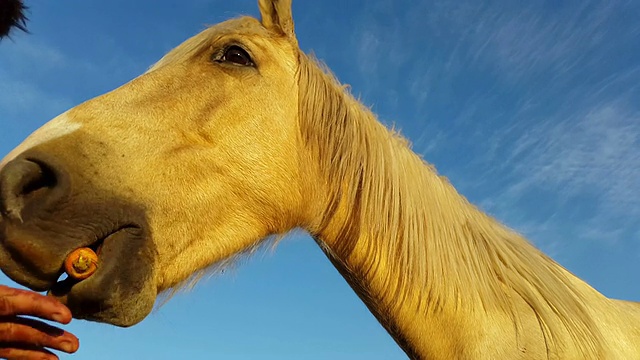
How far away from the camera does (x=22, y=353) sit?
1905mm

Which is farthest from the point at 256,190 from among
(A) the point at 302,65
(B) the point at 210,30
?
(B) the point at 210,30

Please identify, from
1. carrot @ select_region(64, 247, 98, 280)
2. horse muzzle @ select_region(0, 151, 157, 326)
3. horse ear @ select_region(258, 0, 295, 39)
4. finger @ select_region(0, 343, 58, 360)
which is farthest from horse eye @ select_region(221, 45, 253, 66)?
finger @ select_region(0, 343, 58, 360)

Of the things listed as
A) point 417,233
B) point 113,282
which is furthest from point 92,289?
point 417,233

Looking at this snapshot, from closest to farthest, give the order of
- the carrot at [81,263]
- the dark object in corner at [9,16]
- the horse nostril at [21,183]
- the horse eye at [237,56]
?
the horse nostril at [21,183], the carrot at [81,263], the horse eye at [237,56], the dark object in corner at [9,16]

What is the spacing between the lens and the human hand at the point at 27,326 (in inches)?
73.7

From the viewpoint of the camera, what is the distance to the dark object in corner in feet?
14.9

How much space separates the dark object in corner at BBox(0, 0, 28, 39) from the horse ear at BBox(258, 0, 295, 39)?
8.45 ft

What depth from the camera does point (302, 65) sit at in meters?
3.45

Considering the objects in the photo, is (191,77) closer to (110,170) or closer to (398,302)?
(110,170)

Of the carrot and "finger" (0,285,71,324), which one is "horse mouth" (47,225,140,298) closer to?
the carrot

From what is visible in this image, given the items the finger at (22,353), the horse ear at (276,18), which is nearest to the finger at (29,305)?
the finger at (22,353)

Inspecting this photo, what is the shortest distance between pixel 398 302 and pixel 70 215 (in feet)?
5.97

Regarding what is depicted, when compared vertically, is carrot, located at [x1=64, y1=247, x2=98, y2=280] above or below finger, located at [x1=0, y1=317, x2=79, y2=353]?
above

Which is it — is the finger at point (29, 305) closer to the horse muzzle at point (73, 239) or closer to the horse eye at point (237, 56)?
the horse muzzle at point (73, 239)
